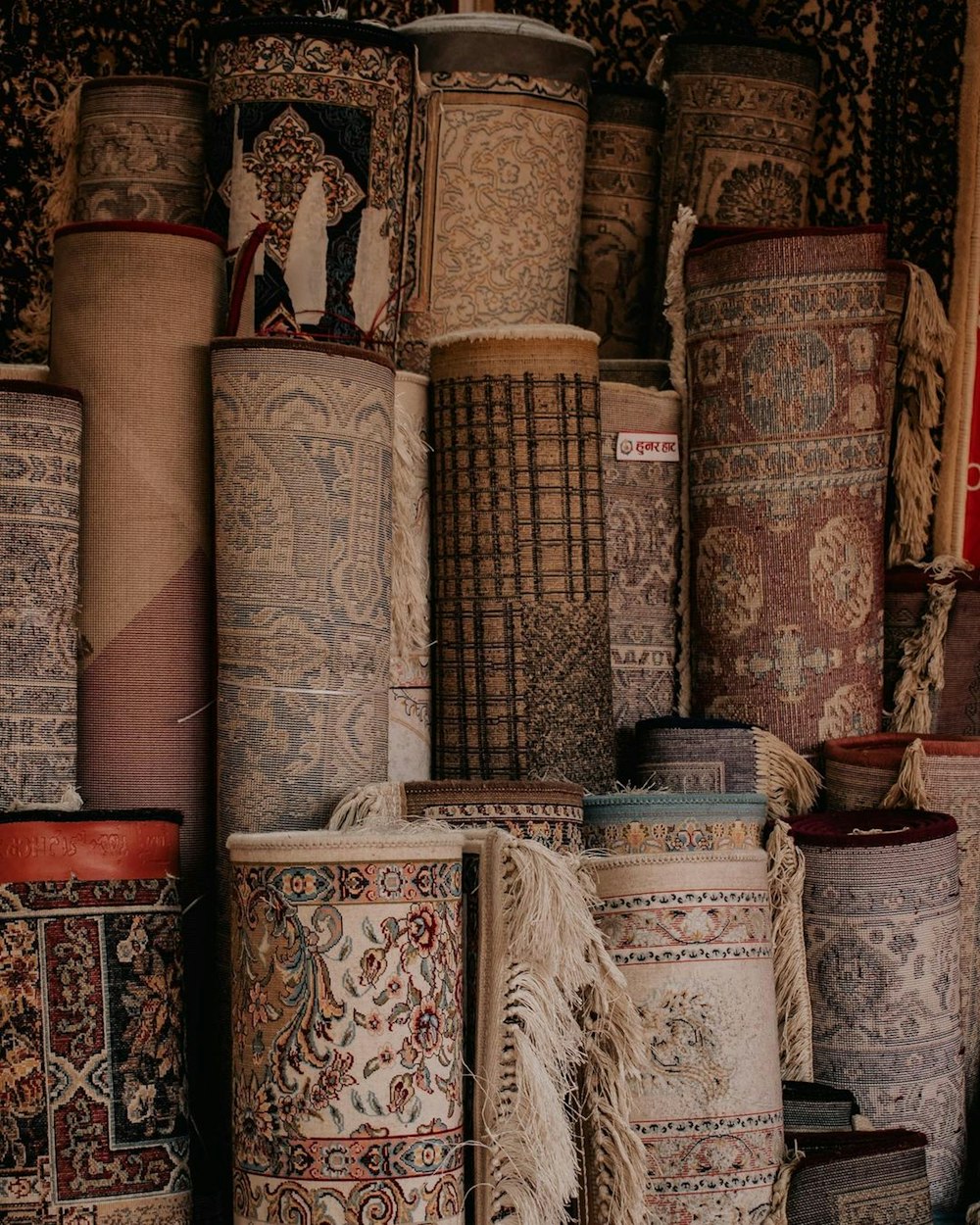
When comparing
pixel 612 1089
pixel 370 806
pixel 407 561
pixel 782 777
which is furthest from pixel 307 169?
pixel 612 1089

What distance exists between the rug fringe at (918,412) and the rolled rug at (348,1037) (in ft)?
5.69

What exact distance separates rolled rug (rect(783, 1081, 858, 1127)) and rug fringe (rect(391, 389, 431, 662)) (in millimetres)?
973

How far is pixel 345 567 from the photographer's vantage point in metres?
3.10

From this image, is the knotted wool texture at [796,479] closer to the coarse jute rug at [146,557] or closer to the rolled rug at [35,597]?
the coarse jute rug at [146,557]

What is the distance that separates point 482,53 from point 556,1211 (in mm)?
2186

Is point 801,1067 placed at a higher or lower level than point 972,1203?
higher

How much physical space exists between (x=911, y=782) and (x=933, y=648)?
19.2 inches

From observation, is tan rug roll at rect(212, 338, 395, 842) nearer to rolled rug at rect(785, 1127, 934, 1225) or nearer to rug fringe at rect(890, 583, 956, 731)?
rolled rug at rect(785, 1127, 934, 1225)

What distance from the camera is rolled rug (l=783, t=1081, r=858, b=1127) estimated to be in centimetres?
316

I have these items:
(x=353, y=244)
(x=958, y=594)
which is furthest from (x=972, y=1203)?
(x=353, y=244)

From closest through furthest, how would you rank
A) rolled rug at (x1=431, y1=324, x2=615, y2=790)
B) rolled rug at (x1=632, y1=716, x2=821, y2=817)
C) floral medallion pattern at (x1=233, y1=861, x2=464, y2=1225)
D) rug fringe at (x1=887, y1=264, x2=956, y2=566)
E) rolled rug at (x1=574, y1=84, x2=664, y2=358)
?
floral medallion pattern at (x1=233, y1=861, x2=464, y2=1225), rolled rug at (x1=431, y1=324, x2=615, y2=790), rolled rug at (x1=632, y1=716, x2=821, y2=817), rug fringe at (x1=887, y1=264, x2=956, y2=566), rolled rug at (x1=574, y1=84, x2=664, y2=358)

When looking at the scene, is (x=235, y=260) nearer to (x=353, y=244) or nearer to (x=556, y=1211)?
(x=353, y=244)

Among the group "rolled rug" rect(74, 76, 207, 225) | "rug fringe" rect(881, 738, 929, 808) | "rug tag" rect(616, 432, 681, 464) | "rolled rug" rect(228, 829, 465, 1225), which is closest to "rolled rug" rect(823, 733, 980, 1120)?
"rug fringe" rect(881, 738, 929, 808)

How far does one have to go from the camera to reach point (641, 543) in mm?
3812
